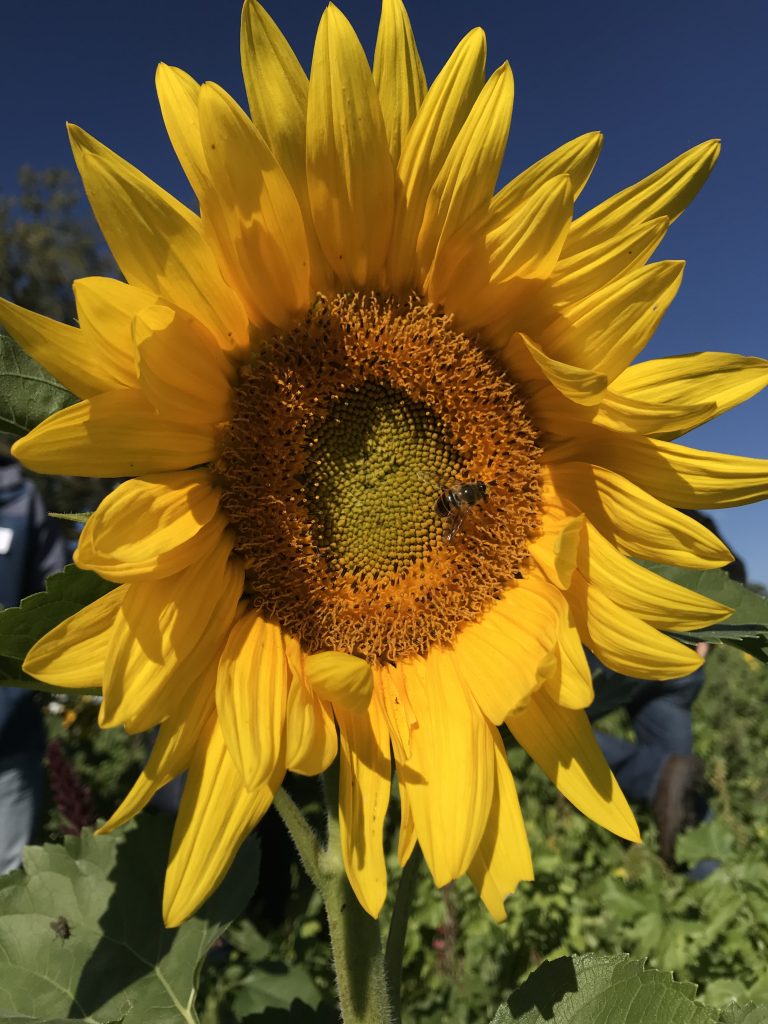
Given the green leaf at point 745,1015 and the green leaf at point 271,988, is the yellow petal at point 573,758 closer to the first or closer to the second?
the green leaf at point 745,1015

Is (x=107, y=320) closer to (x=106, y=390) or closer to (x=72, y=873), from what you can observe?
(x=106, y=390)

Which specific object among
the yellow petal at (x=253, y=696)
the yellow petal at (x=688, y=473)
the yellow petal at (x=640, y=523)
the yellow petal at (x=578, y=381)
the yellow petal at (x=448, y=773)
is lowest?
the yellow petal at (x=448, y=773)

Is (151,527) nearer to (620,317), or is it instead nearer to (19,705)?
(620,317)

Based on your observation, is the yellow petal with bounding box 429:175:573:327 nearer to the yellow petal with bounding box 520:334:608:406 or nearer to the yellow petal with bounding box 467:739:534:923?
the yellow petal with bounding box 520:334:608:406

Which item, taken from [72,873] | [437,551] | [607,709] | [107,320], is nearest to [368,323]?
[437,551]

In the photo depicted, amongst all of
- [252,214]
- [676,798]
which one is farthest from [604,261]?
[676,798]

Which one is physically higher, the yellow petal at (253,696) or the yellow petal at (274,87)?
the yellow petal at (274,87)

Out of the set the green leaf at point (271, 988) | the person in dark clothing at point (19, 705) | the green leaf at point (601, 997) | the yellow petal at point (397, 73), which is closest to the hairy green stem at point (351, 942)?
the green leaf at point (601, 997)
